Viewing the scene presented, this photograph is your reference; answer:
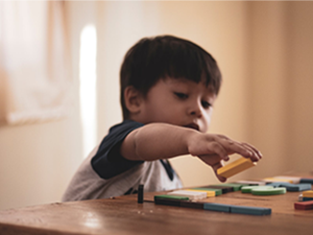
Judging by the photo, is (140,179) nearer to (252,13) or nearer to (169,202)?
(169,202)

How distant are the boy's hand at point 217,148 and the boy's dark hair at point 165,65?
1.44ft

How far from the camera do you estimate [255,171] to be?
273cm

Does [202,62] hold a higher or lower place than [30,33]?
lower

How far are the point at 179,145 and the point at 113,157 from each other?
19cm

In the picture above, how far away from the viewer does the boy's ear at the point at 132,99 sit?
40.1 inches

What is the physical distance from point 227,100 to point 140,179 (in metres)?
1.89

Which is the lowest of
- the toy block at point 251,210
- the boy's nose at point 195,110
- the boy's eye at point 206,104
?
the toy block at point 251,210

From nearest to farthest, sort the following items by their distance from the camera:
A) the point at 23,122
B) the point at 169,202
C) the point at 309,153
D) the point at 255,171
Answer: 1. the point at 169,202
2. the point at 23,122
3. the point at 309,153
4. the point at 255,171

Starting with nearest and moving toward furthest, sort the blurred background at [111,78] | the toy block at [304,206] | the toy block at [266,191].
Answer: the toy block at [304,206], the toy block at [266,191], the blurred background at [111,78]

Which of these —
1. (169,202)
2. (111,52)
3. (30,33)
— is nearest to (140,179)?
(169,202)

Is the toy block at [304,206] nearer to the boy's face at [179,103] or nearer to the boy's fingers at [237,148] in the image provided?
the boy's fingers at [237,148]

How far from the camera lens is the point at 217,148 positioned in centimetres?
51

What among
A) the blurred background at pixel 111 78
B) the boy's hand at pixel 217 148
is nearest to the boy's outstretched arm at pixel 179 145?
the boy's hand at pixel 217 148

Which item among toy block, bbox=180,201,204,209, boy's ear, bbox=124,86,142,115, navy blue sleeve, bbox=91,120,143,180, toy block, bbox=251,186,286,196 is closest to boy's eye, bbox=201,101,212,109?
boy's ear, bbox=124,86,142,115
